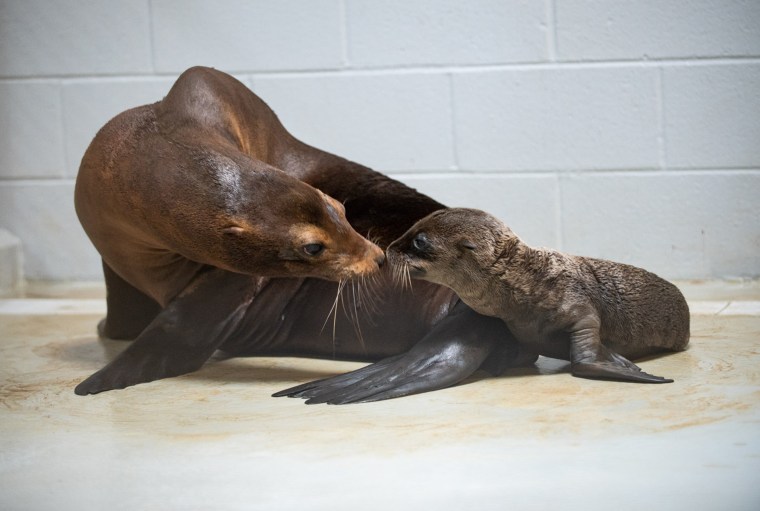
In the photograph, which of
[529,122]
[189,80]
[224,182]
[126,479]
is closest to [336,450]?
[126,479]

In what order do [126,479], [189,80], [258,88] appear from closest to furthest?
[126,479], [189,80], [258,88]

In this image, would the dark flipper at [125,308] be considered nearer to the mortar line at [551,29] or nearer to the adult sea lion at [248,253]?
the adult sea lion at [248,253]

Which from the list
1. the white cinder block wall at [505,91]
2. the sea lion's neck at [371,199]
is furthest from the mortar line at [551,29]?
the sea lion's neck at [371,199]

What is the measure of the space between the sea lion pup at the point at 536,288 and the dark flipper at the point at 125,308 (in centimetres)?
135

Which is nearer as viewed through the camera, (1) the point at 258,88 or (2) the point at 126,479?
(2) the point at 126,479

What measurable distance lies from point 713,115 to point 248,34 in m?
2.53

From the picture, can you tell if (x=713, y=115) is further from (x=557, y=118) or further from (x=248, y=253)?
(x=248, y=253)

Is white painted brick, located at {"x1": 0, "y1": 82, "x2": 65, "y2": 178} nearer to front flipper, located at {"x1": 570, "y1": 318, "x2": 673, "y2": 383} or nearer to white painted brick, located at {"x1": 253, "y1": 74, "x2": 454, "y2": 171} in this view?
white painted brick, located at {"x1": 253, "y1": 74, "x2": 454, "y2": 171}

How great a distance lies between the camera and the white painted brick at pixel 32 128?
21.4 feet

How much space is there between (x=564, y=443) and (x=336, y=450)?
62 cm

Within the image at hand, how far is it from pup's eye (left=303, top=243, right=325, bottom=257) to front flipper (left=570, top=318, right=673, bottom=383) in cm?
91

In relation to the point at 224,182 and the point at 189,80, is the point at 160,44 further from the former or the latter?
the point at 224,182

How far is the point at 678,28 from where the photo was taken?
5.84m

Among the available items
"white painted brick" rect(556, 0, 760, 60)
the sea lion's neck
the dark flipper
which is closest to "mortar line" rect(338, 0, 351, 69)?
"white painted brick" rect(556, 0, 760, 60)
